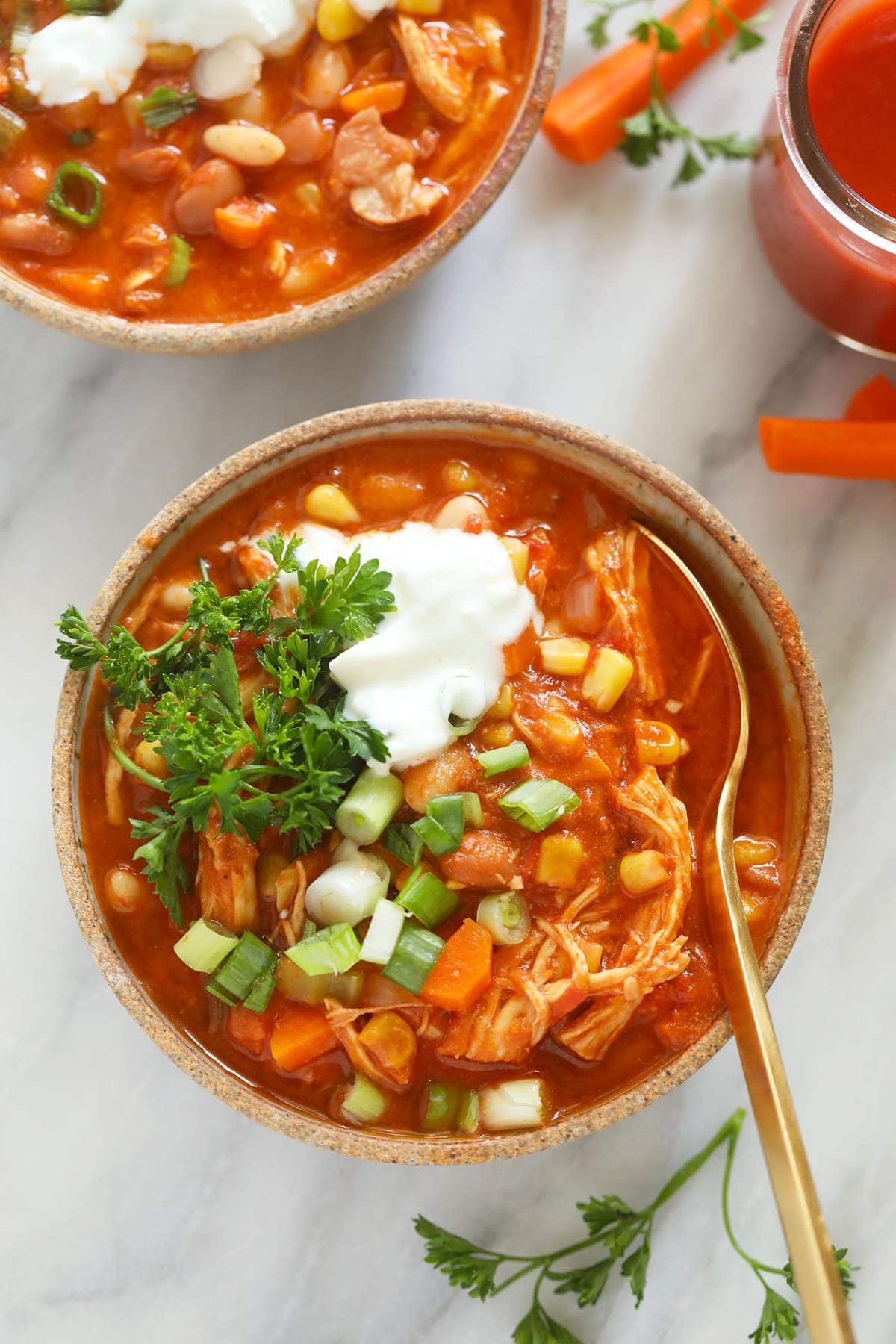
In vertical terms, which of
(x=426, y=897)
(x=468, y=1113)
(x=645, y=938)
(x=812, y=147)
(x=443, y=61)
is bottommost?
(x=468, y=1113)

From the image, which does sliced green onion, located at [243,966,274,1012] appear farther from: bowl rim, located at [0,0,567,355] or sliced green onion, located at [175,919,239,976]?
bowl rim, located at [0,0,567,355]

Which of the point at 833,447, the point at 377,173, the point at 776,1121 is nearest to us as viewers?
the point at 776,1121

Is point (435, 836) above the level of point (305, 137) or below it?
below

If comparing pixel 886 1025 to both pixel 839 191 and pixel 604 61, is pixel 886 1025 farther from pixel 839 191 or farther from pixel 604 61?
pixel 604 61

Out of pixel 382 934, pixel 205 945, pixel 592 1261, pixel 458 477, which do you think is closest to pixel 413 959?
pixel 382 934

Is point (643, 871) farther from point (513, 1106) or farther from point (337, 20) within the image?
point (337, 20)

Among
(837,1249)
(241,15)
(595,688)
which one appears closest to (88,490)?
(241,15)

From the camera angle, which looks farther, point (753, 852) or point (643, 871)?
point (753, 852)
